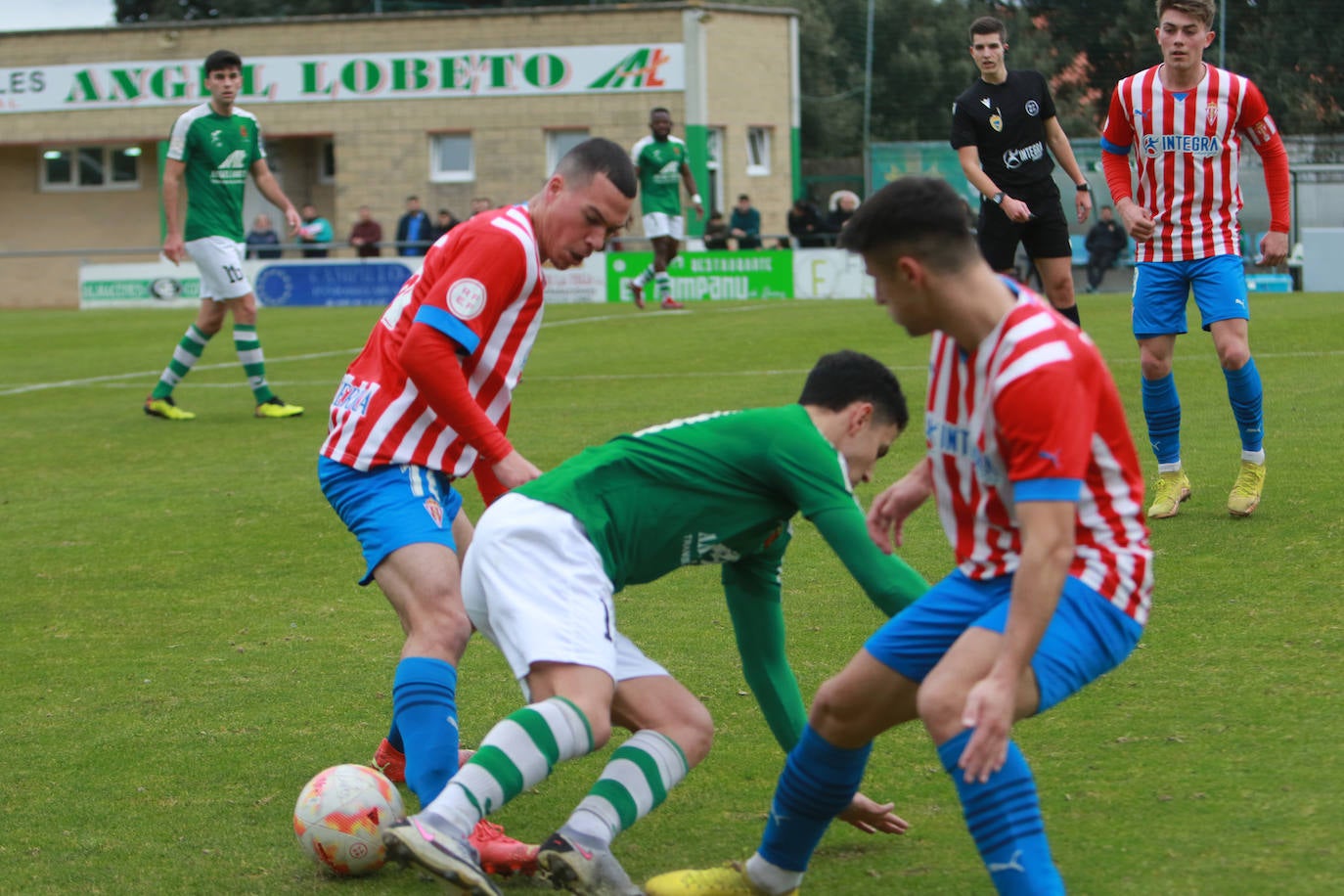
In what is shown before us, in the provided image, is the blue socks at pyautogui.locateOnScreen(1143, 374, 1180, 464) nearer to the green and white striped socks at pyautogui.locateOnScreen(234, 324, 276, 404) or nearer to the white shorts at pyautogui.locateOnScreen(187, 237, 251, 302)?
the green and white striped socks at pyautogui.locateOnScreen(234, 324, 276, 404)

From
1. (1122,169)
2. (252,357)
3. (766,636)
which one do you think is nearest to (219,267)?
(252,357)

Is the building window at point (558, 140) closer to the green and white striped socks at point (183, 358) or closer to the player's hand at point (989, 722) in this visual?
the green and white striped socks at point (183, 358)

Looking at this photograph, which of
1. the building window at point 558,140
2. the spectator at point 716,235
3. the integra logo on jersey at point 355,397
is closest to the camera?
the integra logo on jersey at point 355,397

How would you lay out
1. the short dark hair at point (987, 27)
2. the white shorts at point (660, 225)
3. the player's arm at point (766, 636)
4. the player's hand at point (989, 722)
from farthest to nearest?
the white shorts at point (660, 225) < the short dark hair at point (987, 27) < the player's arm at point (766, 636) < the player's hand at point (989, 722)

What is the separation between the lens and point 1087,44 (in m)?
36.2

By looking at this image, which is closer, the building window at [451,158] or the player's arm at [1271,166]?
the player's arm at [1271,166]

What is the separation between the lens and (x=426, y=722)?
3.80 metres

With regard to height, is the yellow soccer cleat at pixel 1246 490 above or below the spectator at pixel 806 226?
below

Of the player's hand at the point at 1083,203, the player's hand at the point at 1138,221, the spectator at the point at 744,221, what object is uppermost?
the spectator at the point at 744,221

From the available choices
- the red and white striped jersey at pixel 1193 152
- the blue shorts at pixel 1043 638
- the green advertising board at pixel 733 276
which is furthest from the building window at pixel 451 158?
the blue shorts at pixel 1043 638

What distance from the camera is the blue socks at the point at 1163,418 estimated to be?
7305mm

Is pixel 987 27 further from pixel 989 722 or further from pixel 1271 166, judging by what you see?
pixel 989 722

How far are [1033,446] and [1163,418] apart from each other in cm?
480

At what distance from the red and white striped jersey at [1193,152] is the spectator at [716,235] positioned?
19.3m
